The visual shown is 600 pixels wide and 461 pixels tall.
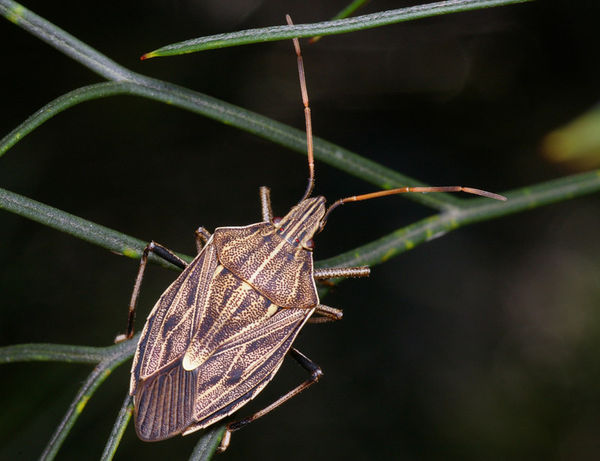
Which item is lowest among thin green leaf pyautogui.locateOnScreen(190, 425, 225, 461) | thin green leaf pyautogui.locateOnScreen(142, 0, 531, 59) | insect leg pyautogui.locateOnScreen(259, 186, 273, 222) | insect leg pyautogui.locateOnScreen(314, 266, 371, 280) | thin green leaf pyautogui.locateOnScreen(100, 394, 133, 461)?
thin green leaf pyautogui.locateOnScreen(190, 425, 225, 461)

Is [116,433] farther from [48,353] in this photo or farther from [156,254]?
[156,254]

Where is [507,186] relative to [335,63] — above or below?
below

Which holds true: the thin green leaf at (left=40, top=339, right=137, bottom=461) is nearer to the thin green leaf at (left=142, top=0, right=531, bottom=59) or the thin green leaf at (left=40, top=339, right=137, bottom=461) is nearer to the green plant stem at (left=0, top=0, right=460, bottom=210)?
the green plant stem at (left=0, top=0, right=460, bottom=210)

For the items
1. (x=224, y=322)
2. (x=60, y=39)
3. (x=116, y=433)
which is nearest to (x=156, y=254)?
(x=224, y=322)

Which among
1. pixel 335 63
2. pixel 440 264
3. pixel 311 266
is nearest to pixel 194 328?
pixel 311 266

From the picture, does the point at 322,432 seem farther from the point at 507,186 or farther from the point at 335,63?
the point at 335,63

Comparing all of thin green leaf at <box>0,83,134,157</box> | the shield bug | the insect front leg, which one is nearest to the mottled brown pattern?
the shield bug

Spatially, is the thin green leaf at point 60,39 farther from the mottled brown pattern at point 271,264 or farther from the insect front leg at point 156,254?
the mottled brown pattern at point 271,264
